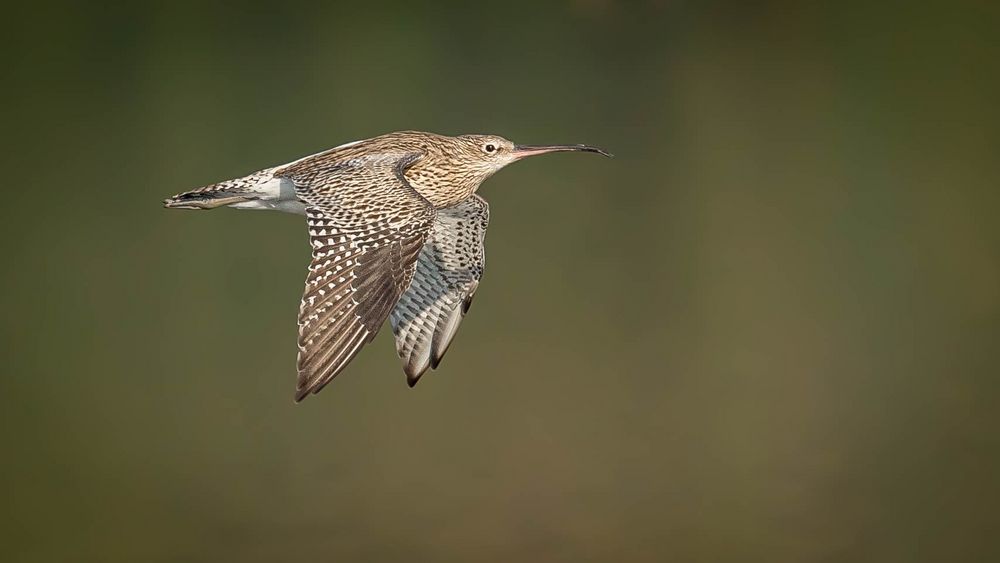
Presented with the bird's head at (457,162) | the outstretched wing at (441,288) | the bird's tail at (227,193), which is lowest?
the outstretched wing at (441,288)

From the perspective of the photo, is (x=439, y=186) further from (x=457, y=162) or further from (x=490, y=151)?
(x=490, y=151)

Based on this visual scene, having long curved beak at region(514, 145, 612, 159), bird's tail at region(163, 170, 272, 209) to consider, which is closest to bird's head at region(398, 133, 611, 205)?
long curved beak at region(514, 145, 612, 159)

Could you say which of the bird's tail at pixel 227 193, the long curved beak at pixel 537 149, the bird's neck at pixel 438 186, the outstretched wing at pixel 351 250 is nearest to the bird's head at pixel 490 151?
the long curved beak at pixel 537 149

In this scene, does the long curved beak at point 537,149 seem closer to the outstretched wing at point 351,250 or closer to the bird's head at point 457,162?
the bird's head at point 457,162

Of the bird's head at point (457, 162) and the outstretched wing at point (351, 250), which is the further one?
the bird's head at point (457, 162)

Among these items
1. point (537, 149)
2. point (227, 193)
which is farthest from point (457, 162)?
point (227, 193)

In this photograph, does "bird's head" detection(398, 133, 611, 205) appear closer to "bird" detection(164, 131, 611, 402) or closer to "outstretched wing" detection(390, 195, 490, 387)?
"bird" detection(164, 131, 611, 402)

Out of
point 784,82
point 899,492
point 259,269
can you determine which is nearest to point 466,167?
point 259,269
